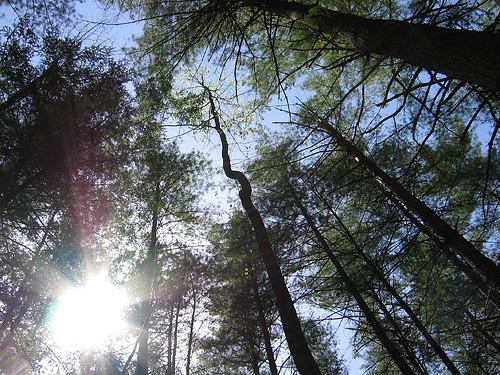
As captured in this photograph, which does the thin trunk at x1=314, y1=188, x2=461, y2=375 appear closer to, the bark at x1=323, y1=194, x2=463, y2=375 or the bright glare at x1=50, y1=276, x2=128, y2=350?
the bark at x1=323, y1=194, x2=463, y2=375

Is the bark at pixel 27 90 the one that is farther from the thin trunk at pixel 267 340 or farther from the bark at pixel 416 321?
the thin trunk at pixel 267 340

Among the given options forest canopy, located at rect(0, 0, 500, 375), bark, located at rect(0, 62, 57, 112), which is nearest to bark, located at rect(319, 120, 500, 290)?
forest canopy, located at rect(0, 0, 500, 375)

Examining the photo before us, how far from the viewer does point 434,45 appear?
1.91 metres

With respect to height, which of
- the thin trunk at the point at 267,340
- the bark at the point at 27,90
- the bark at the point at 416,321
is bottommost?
the bark at the point at 416,321

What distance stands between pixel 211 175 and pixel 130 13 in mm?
7906

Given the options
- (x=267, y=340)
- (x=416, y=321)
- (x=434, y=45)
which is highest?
(x=267, y=340)

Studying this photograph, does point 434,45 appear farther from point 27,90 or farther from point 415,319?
point 27,90

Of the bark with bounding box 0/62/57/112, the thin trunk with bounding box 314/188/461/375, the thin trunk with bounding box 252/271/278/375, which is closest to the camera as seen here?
the thin trunk with bounding box 314/188/461/375

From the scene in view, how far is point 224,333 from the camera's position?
9.57 metres

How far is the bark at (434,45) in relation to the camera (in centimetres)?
170

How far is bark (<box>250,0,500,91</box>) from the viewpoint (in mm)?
1698

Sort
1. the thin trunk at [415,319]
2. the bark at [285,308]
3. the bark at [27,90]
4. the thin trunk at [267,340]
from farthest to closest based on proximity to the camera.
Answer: the thin trunk at [267,340], the bark at [27,90], the thin trunk at [415,319], the bark at [285,308]

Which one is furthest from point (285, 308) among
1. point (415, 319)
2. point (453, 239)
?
point (415, 319)

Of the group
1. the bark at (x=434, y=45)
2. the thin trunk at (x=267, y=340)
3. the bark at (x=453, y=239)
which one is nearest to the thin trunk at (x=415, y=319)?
the bark at (x=453, y=239)
